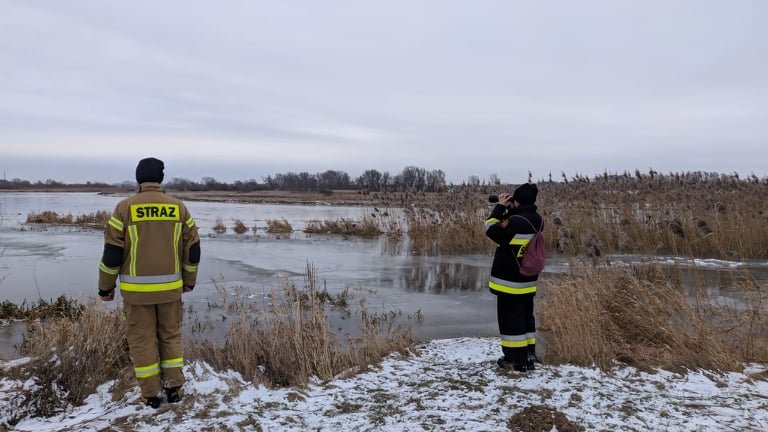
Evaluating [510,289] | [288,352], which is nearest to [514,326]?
[510,289]

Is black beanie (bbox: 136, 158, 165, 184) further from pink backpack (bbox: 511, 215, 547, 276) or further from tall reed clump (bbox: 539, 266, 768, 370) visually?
tall reed clump (bbox: 539, 266, 768, 370)

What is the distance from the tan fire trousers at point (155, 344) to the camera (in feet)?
13.7

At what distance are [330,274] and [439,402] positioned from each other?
25.2ft

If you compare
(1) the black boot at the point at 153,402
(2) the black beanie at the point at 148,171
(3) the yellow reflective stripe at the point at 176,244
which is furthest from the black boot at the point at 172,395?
(2) the black beanie at the point at 148,171

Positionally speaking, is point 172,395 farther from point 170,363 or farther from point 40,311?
point 40,311

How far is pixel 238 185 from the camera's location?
336 ft

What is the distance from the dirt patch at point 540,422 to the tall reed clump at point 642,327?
1.56m

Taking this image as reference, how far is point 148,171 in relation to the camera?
4352 mm

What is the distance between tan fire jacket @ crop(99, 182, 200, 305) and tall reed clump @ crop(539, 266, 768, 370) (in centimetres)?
398

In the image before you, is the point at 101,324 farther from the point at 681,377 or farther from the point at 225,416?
the point at 681,377

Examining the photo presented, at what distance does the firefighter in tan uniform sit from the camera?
4160 millimetres

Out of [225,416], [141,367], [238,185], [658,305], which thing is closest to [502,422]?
[225,416]

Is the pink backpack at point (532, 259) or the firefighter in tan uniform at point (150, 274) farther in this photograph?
the pink backpack at point (532, 259)

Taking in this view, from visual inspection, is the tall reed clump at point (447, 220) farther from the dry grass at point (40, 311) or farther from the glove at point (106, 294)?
the glove at point (106, 294)
